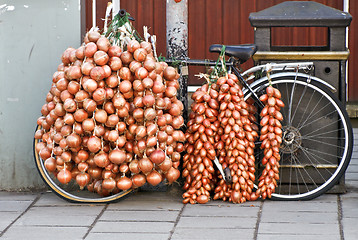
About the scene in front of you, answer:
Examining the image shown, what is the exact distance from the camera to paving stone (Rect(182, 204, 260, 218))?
4543mm

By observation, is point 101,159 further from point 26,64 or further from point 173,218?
point 26,64

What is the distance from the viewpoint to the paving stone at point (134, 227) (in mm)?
4180

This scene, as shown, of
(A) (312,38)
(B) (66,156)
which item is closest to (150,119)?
(B) (66,156)

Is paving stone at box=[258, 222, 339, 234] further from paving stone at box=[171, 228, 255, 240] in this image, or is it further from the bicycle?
the bicycle

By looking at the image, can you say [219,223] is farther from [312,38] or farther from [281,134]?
[312,38]

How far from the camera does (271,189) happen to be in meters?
4.85

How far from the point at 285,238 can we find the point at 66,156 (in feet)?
5.17

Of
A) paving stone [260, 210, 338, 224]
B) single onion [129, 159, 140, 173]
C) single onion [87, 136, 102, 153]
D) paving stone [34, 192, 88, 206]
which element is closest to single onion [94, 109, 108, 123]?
single onion [87, 136, 102, 153]

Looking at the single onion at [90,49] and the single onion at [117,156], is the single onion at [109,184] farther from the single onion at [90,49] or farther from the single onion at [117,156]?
the single onion at [90,49]

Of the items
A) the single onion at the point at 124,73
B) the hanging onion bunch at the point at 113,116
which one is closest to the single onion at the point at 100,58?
the hanging onion bunch at the point at 113,116

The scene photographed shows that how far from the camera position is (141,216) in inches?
178

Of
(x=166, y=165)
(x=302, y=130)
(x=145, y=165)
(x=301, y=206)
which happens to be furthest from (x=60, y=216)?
(x=302, y=130)

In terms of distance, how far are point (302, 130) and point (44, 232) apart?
206cm

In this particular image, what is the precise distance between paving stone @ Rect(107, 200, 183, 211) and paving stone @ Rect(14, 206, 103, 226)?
13 centimetres
